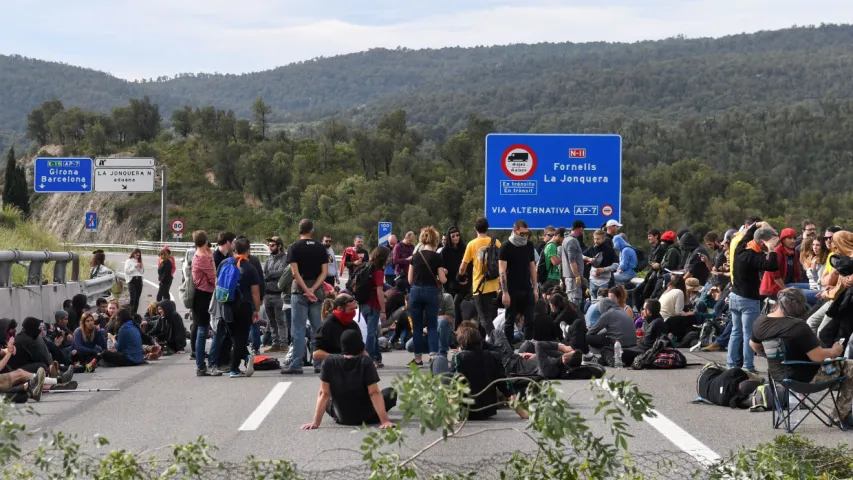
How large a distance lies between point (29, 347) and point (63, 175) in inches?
1573

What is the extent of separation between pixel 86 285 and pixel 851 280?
Answer: 56.9ft

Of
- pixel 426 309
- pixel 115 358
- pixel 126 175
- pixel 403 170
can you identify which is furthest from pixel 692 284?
pixel 403 170

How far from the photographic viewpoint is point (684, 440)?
9570 millimetres

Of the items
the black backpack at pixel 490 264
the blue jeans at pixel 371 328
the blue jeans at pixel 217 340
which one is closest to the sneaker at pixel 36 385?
the blue jeans at pixel 217 340

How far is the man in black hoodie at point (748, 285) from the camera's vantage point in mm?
13546

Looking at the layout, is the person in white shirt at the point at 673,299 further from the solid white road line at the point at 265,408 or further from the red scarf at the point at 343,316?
the red scarf at the point at 343,316

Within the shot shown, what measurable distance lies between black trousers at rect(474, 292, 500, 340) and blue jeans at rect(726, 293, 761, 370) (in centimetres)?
320

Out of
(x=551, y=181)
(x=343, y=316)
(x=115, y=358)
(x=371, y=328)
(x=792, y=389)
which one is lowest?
(x=115, y=358)

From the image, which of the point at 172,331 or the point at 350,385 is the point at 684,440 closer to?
the point at 350,385

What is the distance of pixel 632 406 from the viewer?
599 cm

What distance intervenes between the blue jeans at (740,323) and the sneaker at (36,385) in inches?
302

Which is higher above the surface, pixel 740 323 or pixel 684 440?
pixel 740 323

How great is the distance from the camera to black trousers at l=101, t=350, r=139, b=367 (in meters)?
16.4

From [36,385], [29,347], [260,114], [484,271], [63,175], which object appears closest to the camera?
[36,385]
